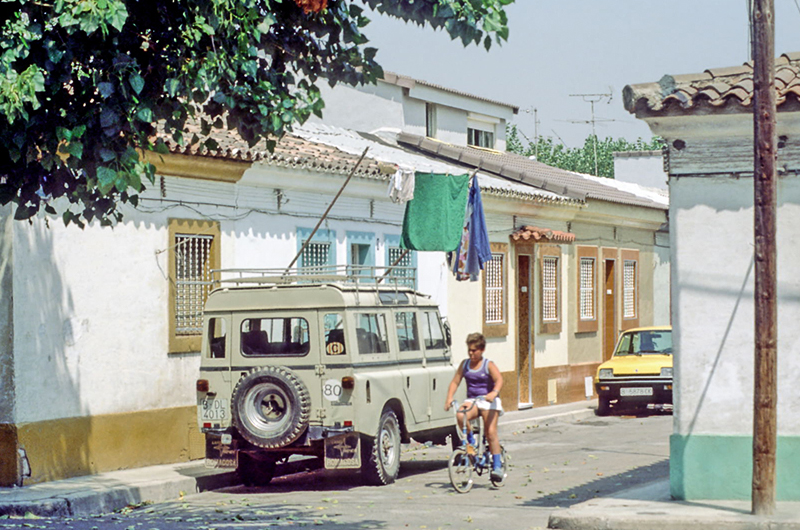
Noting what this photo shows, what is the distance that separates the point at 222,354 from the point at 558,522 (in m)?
5.16

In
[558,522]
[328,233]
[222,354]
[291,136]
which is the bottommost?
[558,522]

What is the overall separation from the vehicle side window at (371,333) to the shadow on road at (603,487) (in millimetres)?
2671

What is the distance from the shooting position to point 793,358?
437 inches

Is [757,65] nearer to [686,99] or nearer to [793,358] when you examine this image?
[686,99]

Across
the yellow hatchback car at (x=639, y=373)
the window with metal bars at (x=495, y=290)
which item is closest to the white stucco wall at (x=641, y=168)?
the yellow hatchback car at (x=639, y=373)

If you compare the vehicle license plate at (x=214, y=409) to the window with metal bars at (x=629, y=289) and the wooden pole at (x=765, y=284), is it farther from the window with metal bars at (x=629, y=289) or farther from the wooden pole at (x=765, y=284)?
the window with metal bars at (x=629, y=289)

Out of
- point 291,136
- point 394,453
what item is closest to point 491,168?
point 291,136

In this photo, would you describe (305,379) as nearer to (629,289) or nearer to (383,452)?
(383,452)

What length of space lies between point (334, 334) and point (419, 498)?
2105mm

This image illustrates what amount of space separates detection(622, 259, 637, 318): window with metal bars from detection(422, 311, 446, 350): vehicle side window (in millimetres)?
14696

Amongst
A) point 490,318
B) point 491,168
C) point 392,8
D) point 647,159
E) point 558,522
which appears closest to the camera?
point 392,8

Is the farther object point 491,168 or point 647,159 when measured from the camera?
point 647,159

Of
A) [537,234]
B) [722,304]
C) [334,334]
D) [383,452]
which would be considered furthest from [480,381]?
[537,234]

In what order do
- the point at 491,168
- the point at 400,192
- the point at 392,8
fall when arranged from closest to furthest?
1. the point at 392,8
2. the point at 400,192
3. the point at 491,168
